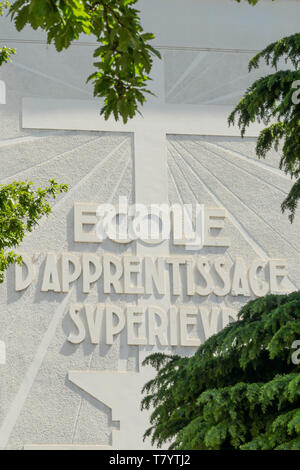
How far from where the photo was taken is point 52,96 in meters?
16.2

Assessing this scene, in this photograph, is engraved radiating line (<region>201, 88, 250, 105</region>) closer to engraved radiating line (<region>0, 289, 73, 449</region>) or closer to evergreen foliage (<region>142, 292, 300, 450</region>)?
engraved radiating line (<region>0, 289, 73, 449</region>)


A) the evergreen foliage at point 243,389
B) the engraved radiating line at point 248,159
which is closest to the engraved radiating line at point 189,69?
the engraved radiating line at point 248,159

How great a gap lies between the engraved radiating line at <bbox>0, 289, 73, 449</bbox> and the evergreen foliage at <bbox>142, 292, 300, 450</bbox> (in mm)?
5984

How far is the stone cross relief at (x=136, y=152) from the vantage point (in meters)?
14.7

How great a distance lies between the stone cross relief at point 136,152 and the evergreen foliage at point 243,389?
5.94 meters

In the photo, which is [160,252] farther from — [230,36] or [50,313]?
[230,36]

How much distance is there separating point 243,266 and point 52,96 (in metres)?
3.89

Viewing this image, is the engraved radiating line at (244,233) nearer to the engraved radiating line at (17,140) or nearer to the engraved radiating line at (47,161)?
the engraved radiating line at (47,161)

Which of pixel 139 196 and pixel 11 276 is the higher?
pixel 139 196

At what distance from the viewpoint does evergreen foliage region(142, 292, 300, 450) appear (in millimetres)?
7270

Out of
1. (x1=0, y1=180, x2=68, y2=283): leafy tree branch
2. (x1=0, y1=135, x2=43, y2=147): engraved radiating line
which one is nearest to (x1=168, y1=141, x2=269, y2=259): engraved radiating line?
(x1=0, y1=135, x2=43, y2=147): engraved radiating line

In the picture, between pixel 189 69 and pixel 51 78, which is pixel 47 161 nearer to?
pixel 51 78

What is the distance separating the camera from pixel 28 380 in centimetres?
1463
